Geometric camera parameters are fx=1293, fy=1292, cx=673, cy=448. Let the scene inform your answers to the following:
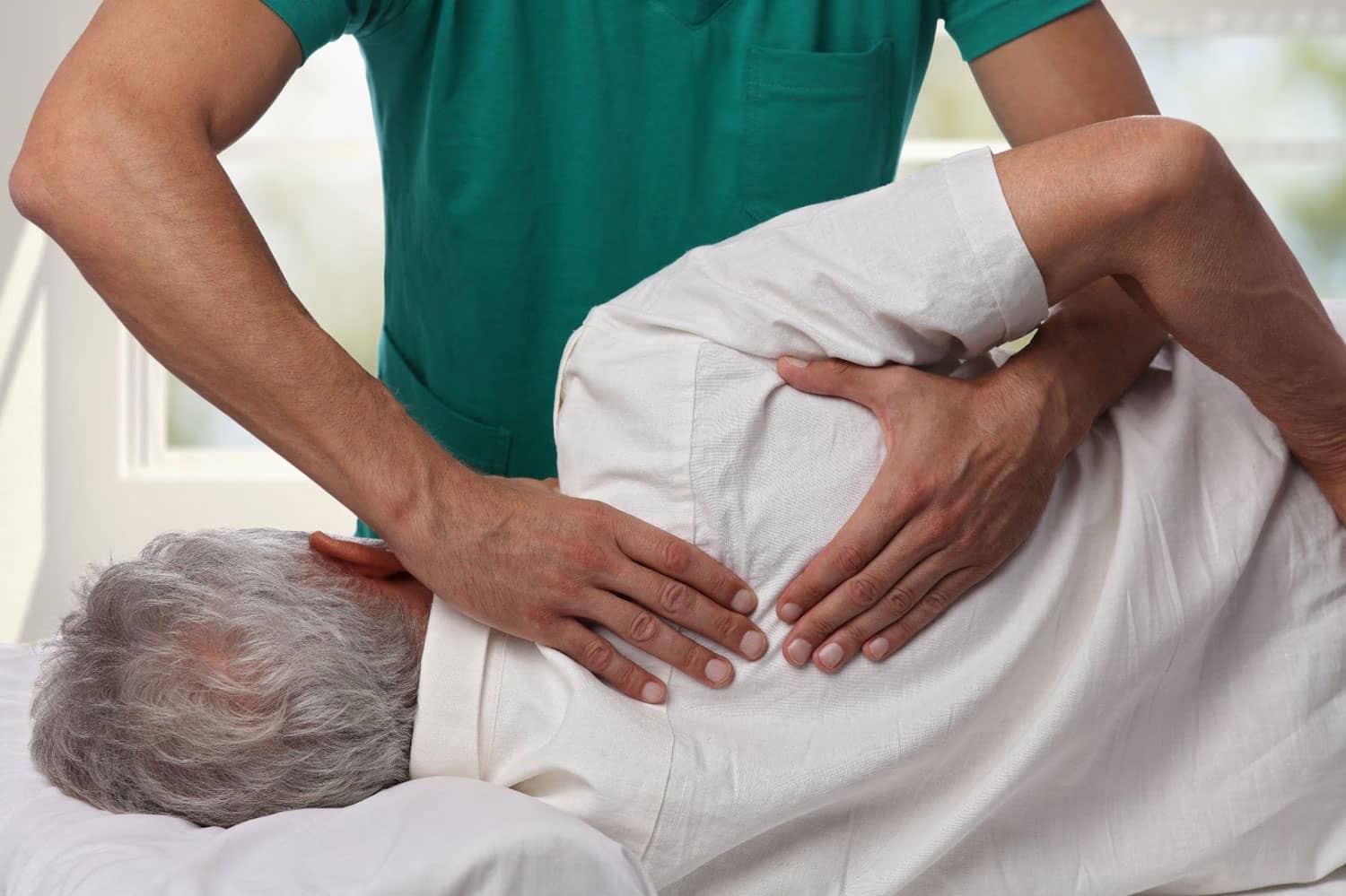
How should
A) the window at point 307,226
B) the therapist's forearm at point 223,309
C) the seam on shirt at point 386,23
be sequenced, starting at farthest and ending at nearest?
the window at point 307,226
the seam on shirt at point 386,23
the therapist's forearm at point 223,309

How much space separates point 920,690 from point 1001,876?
0.67ft

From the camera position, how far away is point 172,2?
1.15m

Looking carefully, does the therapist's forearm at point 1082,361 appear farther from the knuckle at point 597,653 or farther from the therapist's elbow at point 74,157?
the therapist's elbow at point 74,157

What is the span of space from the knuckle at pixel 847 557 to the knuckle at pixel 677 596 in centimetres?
13

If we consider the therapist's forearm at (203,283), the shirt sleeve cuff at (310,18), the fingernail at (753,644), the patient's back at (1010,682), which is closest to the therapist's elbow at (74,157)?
the therapist's forearm at (203,283)

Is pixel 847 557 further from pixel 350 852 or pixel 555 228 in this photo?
pixel 555 228

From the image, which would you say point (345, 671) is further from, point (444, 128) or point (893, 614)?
point (444, 128)

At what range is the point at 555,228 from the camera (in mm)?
1598

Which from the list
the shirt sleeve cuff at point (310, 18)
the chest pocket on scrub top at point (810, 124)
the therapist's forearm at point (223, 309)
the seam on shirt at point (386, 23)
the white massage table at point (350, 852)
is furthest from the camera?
the chest pocket on scrub top at point (810, 124)

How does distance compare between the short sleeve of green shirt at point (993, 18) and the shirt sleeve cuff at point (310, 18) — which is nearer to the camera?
the shirt sleeve cuff at point (310, 18)

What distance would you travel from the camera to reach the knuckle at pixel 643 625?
1120 millimetres

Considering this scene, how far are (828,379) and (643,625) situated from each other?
28 cm

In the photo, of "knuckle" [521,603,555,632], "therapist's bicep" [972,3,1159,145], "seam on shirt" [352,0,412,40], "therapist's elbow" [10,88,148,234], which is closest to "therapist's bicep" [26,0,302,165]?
"therapist's elbow" [10,88,148,234]

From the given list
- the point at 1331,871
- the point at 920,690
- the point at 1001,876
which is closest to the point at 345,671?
the point at 920,690
